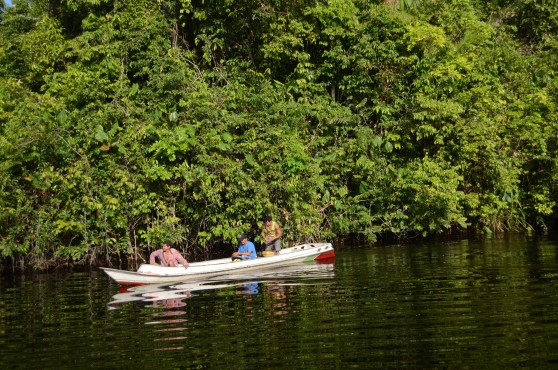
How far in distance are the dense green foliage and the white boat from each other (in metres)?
2.37

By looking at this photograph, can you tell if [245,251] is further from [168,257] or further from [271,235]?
[168,257]

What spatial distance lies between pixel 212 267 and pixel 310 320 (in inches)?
259

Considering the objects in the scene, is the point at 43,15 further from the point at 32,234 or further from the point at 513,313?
the point at 513,313

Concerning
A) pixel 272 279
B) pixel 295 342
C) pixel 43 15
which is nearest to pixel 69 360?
pixel 295 342

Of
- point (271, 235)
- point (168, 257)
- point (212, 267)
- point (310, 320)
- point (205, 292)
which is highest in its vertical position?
point (271, 235)

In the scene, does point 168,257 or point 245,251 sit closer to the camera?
point 168,257

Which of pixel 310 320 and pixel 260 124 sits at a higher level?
pixel 260 124

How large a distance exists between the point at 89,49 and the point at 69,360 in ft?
49.9

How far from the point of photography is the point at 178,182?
774 inches

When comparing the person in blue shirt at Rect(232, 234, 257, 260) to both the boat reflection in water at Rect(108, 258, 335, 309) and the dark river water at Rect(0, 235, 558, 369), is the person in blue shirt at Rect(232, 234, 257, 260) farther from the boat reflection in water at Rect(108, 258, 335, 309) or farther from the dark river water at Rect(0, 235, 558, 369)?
the dark river water at Rect(0, 235, 558, 369)

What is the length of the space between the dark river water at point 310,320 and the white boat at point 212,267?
308mm

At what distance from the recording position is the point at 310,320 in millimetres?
8758

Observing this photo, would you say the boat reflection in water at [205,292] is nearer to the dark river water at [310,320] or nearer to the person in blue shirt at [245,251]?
the dark river water at [310,320]

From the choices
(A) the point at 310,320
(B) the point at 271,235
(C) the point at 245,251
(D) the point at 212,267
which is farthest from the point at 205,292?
(B) the point at 271,235
